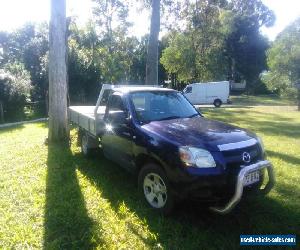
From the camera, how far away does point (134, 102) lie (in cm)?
629

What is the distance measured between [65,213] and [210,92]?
28974 millimetres

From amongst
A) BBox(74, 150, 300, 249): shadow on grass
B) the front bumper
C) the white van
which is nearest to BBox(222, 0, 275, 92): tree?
the white van

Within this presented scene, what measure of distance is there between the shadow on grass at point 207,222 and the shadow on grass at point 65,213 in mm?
617

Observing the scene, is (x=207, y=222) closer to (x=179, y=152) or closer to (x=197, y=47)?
(x=179, y=152)

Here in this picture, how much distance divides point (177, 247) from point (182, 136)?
1627 millimetres

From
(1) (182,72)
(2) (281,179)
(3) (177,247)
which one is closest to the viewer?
(3) (177,247)

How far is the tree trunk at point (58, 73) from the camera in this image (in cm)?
1019

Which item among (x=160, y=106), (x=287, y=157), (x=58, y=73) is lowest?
(x=287, y=157)

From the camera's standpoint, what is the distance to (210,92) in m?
32.9

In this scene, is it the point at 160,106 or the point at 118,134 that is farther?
the point at 160,106

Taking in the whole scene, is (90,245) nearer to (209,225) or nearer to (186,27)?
(209,225)

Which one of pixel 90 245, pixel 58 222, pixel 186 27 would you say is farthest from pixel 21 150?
pixel 186 27

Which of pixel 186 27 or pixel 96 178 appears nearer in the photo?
pixel 96 178

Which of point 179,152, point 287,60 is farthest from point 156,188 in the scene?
point 287,60
